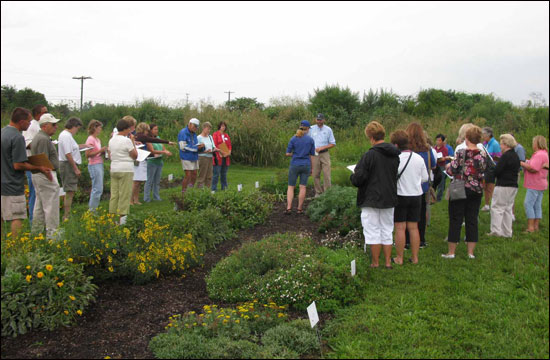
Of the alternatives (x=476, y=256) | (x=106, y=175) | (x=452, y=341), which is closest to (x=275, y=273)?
(x=452, y=341)

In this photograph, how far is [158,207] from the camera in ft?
30.9

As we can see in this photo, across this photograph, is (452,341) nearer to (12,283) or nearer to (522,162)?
(12,283)

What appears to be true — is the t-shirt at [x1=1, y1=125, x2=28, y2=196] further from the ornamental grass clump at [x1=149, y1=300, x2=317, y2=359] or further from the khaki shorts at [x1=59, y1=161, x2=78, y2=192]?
the ornamental grass clump at [x1=149, y1=300, x2=317, y2=359]

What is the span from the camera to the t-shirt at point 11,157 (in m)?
5.50

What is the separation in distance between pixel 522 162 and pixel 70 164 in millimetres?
8146

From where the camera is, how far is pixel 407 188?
6.10m

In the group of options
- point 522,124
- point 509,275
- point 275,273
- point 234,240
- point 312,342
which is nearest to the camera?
A: point 312,342

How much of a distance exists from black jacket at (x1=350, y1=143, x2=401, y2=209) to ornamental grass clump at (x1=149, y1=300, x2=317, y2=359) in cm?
218

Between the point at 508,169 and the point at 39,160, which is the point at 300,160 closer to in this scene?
the point at 508,169

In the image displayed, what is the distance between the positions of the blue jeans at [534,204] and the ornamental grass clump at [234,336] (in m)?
5.79

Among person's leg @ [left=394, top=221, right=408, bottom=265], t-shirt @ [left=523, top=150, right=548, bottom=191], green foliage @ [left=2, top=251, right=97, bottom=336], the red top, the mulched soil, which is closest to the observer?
the mulched soil

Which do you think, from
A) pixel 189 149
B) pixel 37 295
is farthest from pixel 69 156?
pixel 37 295

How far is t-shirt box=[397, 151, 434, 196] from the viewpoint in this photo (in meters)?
6.07

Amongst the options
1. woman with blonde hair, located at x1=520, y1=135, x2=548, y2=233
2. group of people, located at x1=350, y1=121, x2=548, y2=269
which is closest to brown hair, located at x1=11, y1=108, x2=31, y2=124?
group of people, located at x1=350, y1=121, x2=548, y2=269
